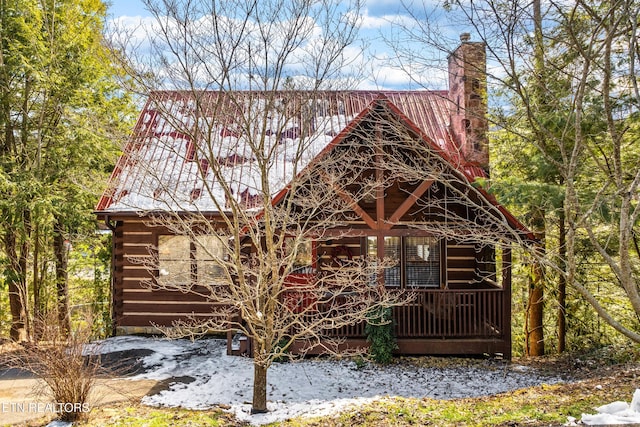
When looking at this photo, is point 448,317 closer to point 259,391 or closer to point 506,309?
point 506,309

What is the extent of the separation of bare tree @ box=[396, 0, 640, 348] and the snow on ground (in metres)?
2.66

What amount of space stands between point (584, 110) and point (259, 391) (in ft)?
24.3

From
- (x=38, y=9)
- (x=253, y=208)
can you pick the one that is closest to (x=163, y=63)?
(x=253, y=208)

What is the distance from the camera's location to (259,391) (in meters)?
8.11

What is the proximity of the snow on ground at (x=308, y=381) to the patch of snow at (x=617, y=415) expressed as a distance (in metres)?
3.34

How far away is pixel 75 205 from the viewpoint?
12.7m

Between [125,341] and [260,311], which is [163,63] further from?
[125,341]

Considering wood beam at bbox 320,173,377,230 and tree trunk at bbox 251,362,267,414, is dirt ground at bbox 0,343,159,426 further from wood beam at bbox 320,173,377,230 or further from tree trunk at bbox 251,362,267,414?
wood beam at bbox 320,173,377,230

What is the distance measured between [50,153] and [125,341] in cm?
515

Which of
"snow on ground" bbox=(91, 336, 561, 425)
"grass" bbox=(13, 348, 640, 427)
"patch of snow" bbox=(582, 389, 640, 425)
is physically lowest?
"snow on ground" bbox=(91, 336, 561, 425)

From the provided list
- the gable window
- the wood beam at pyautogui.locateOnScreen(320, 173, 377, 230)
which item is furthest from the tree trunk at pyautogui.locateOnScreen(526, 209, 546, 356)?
the wood beam at pyautogui.locateOnScreen(320, 173, 377, 230)

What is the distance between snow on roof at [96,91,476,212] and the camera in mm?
9031

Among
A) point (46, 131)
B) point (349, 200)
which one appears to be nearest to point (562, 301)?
point (349, 200)

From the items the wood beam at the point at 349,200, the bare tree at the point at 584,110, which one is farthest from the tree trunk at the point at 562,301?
→ the wood beam at the point at 349,200
